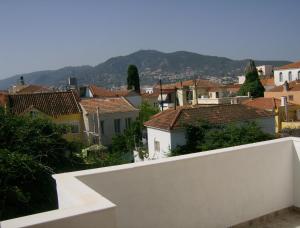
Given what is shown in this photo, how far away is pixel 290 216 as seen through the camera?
471 cm

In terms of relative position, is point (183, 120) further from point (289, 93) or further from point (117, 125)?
point (289, 93)

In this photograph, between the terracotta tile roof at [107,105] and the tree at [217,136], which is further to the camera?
the terracotta tile roof at [107,105]

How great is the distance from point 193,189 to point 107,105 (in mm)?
31015

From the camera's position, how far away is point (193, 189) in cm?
396

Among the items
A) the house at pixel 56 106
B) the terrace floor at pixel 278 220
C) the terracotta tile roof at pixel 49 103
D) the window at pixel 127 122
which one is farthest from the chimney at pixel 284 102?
the terrace floor at pixel 278 220

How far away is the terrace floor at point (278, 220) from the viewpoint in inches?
174

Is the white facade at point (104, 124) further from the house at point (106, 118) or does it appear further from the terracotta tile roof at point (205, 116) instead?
the terracotta tile roof at point (205, 116)

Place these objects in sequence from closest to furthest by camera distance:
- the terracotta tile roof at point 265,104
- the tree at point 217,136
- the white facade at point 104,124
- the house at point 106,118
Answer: the tree at point 217,136 < the white facade at point 104,124 < the house at point 106,118 < the terracotta tile roof at point 265,104

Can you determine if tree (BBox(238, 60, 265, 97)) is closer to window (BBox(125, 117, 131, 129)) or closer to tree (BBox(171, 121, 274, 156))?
window (BBox(125, 117, 131, 129))

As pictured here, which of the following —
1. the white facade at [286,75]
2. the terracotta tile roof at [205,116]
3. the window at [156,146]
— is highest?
the white facade at [286,75]

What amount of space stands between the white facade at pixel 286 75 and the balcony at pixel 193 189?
205ft

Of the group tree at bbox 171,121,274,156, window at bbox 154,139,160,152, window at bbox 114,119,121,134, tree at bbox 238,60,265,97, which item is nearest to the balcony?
tree at bbox 171,121,274,156

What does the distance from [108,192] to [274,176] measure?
94.1 inches

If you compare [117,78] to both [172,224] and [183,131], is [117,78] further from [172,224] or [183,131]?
[172,224]
